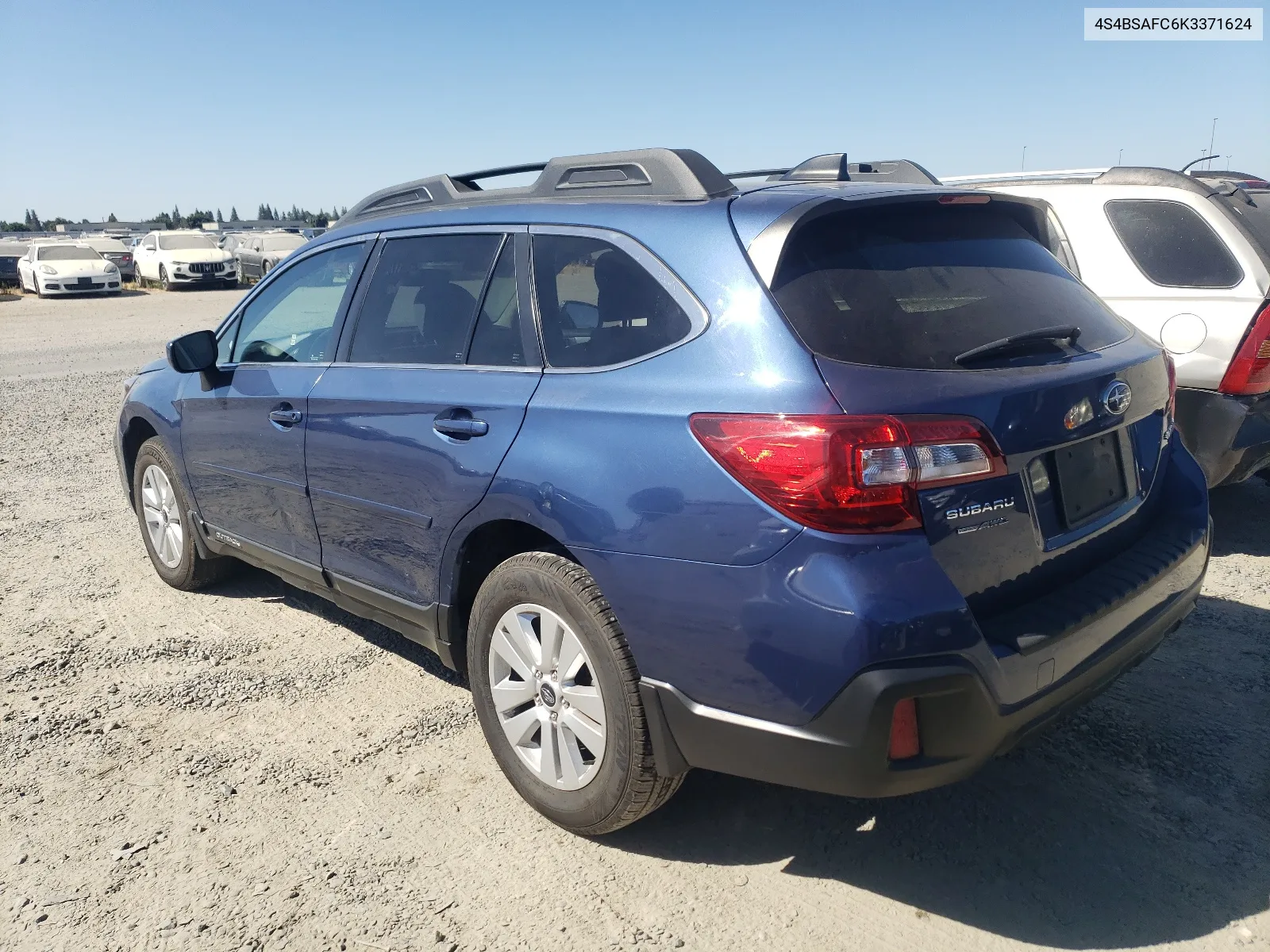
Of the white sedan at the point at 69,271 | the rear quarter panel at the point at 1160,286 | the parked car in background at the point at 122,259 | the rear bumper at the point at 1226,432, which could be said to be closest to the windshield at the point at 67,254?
the white sedan at the point at 69,271

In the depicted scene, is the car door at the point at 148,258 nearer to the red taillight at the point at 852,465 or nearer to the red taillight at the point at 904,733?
the red taillight at the point at 852,465

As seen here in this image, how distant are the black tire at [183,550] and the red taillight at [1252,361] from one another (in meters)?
5.14

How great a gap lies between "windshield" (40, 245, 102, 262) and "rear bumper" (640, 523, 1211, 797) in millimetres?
31088

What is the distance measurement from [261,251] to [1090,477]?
33.3 metres

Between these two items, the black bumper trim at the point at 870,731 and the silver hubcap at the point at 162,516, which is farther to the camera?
the silver hubcap at the point at 162,516

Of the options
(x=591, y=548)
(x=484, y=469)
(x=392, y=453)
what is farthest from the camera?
(x=392, y=453)

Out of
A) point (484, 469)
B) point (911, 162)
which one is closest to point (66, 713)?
point (484, 469)

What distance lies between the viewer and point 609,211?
9.78ft

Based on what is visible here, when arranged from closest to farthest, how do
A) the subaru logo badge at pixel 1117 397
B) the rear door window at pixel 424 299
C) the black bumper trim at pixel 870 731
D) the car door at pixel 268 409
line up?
the black bumper trim at pixel 870 731 → the subaru logo badge at pixel 1117 397 → the rear door window at pixel 424 299 → the car door at pixel 268 409

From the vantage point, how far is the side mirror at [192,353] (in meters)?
4.38

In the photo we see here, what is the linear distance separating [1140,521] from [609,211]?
184cm

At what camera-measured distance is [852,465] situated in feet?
7.43

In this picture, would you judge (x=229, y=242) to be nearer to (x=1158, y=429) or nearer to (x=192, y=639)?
(x=192, y=639)

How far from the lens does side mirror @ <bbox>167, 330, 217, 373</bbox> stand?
4379 millimetres
